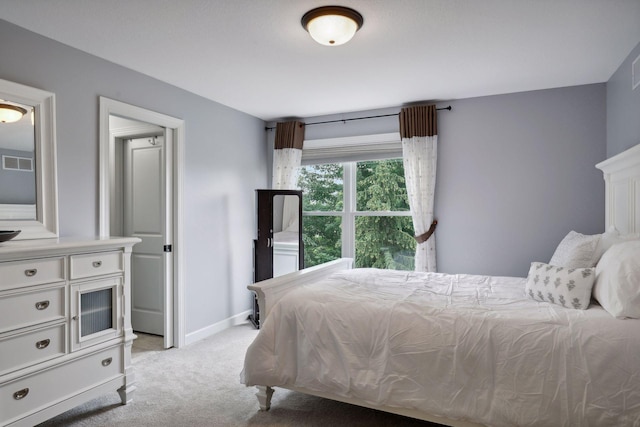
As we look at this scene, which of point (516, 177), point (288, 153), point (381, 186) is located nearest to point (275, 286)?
point (381, 186)

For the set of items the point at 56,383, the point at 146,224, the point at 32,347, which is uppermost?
the point at 146,224

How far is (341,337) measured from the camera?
217cm

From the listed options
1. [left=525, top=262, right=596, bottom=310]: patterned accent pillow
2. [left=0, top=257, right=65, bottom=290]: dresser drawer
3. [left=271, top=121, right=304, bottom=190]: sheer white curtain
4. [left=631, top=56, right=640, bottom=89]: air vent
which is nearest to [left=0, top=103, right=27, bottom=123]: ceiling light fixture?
[left=0, top=257, right=65, bottom=290]: dresser drawer

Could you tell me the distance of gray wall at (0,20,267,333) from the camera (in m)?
2.61

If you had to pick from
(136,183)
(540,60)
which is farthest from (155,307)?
(540,60)

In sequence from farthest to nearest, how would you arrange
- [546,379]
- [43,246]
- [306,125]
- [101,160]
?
1. [306,125]
2. [101,160]
3. [43,246]
4. [546,379]

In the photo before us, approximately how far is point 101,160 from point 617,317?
3399 mm

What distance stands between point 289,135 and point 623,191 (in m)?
3.33

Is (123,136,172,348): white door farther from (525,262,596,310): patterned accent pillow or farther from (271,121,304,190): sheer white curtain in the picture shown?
(525,262,596,310): patterned accent pillow

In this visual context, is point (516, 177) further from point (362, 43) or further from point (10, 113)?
point (10, 113)

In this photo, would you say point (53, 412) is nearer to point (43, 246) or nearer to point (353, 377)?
point (43, 246)

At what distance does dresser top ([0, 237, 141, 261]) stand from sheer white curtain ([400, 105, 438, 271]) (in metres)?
2.76

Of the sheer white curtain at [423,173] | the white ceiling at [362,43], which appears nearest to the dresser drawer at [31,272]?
the white ceiling at [362,43]

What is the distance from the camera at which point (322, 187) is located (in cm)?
481
